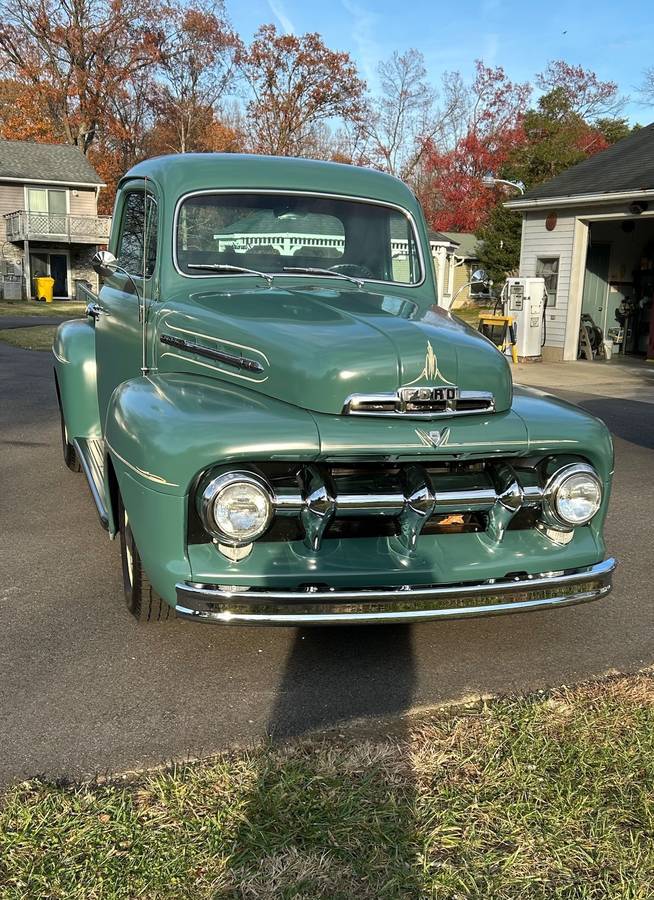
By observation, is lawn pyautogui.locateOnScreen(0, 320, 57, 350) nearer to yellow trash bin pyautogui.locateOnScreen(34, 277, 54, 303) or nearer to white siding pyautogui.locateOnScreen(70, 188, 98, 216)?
yellow trash bin pyautogui.locateOnScreen(34, 277, 54, 303)

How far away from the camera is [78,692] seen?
3109mm

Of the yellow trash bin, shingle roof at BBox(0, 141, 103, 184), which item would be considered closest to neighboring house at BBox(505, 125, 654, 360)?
the yellow trash bin

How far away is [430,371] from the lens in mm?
3107

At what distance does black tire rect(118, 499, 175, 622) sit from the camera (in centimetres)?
336

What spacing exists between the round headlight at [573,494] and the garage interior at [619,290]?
1485cm

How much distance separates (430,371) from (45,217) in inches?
1351

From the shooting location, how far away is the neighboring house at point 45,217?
33688mm

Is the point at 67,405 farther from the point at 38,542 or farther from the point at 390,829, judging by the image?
the point at 390,829

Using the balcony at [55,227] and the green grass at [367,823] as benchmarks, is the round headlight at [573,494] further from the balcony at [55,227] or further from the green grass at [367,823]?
the balcony at [55,227]

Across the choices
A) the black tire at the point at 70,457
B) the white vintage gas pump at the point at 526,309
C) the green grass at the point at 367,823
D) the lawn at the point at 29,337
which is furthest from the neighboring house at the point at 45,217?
the green grass at the point at 367,823

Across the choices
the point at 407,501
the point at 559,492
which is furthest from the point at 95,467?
the point at 559,492

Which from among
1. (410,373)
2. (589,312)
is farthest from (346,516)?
(589,312)

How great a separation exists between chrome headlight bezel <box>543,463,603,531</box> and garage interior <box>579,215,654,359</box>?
14830 mm

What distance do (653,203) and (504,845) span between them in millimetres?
14493
